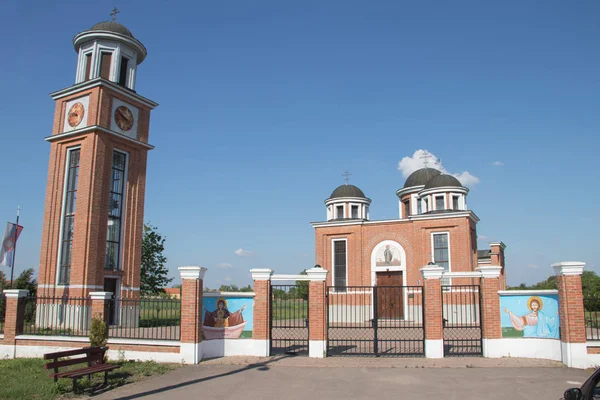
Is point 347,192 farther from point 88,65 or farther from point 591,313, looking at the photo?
point 591,313

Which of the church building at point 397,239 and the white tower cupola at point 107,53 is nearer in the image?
the white tower cupola at point 107,53

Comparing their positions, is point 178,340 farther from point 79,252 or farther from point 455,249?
point 455,249

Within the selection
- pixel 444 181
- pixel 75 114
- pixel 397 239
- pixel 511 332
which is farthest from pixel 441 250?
pixel 75 114

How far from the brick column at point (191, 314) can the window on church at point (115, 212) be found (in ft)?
30.4

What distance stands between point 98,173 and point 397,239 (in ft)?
59.8

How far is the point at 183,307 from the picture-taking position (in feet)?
44.0

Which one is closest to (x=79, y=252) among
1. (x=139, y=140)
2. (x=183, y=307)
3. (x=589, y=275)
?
(x=139, y=140)

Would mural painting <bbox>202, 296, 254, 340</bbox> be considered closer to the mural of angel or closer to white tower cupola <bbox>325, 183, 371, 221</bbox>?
the mural of angel

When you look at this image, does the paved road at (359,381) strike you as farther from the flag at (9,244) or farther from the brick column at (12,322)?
the flag at (9,244)

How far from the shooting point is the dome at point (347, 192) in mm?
33469

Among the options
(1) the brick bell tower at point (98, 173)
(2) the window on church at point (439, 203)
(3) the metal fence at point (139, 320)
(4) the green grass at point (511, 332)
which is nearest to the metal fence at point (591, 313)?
(4) the green grass at point (511, 332)

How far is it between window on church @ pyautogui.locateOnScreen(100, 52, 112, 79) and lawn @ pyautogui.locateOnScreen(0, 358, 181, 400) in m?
13.5

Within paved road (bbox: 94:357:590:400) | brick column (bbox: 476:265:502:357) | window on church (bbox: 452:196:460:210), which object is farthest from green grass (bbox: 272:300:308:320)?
window on church (bbox: 452:196:460:210)

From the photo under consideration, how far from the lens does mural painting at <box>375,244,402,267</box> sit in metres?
30.3
